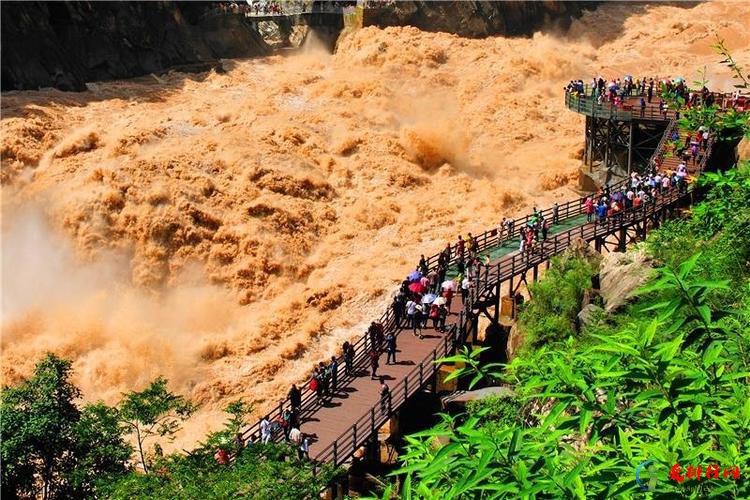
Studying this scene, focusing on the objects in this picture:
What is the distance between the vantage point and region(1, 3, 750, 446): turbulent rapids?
955 inches

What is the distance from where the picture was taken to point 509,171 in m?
34.0

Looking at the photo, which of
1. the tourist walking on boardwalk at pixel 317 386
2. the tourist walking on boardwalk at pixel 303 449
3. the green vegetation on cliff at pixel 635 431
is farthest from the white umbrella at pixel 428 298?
the green vegetation on cliff at pixel 635 431

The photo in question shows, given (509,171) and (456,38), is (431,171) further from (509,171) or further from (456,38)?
(456,38)

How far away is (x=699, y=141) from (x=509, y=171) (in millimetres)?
10321

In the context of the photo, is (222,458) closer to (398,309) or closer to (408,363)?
(408,363)

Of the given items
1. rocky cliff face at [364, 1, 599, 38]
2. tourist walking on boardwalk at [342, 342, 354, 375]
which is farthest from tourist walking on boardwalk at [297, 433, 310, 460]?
rocky cliff face at [364, 1, 599, 38]

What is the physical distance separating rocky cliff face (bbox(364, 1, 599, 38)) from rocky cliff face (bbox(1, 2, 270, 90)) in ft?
24.9

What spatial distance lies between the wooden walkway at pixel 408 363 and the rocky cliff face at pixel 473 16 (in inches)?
1074

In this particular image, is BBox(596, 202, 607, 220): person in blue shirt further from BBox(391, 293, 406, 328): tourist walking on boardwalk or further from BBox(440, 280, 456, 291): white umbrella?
BBox(391, 293, 406, 328): tourist walking on boardwalk

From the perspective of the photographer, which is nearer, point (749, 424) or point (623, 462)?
point (749, 424)

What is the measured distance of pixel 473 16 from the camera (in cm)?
4806

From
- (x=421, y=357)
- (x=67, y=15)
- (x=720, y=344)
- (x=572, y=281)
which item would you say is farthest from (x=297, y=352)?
(x=67, y=15)

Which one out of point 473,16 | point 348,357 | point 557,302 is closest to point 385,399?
point 348,357

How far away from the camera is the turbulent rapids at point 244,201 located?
79.6 ft
